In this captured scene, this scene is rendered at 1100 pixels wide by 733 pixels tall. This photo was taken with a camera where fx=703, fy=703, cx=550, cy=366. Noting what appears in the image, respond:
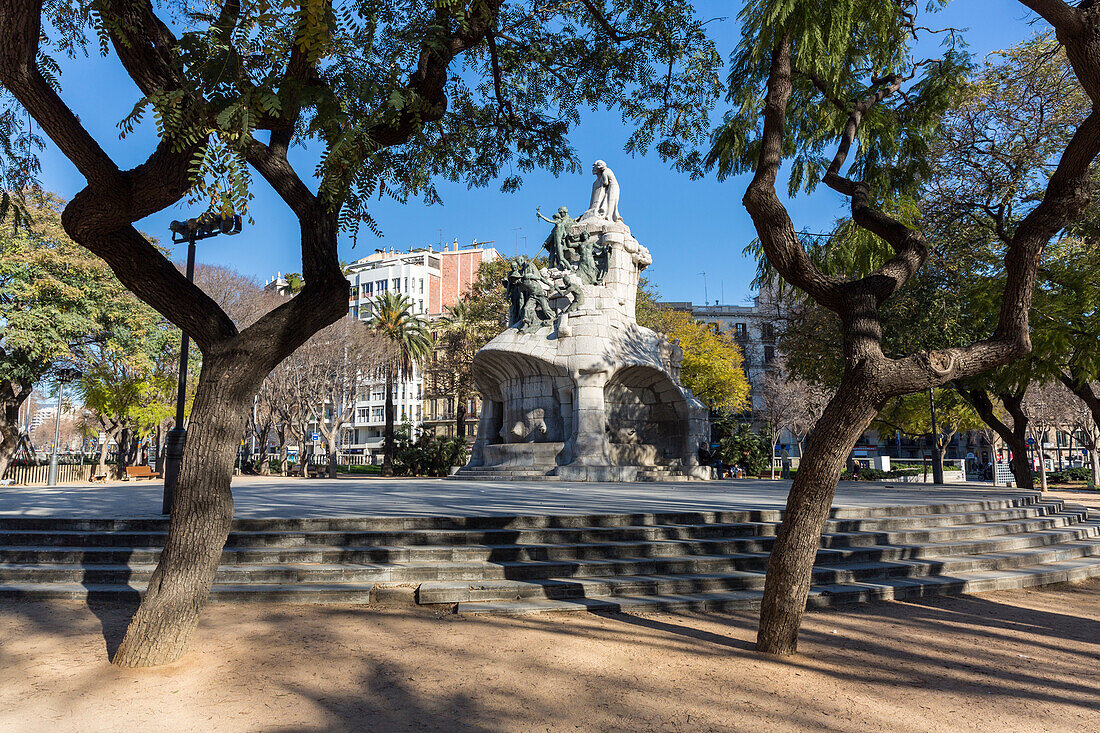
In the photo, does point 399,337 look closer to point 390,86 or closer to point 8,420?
point 8,420

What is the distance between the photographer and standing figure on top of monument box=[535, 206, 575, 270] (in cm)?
2088

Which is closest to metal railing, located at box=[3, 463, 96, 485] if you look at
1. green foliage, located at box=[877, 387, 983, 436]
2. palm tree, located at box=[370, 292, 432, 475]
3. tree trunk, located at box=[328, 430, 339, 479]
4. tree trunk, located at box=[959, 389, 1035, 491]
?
tree trunk, located at box=[328, 430, 339, 479]

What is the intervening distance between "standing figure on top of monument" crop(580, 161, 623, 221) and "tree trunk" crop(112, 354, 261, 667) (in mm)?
18075

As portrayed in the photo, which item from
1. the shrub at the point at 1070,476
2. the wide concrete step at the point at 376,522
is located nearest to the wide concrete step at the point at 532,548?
the wide concrete step at the point at 376,522

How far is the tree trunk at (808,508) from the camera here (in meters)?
4.96

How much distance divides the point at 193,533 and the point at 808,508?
4.31 metres

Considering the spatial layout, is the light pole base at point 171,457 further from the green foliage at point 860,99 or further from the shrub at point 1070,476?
the shrub at point 1070,476

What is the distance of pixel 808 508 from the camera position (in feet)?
16.6

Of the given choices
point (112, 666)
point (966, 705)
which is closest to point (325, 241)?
point (112, 666)

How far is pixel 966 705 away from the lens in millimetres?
4488

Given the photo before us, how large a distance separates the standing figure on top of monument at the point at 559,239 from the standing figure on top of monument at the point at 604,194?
98 cm

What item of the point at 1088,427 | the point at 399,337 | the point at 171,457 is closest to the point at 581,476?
the point at 171,457

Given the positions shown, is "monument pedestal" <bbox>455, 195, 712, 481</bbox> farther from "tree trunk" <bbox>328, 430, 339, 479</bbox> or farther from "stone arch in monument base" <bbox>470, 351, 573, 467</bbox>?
"tree trunk" <bbox>328, 430, 339, 479</bbox>

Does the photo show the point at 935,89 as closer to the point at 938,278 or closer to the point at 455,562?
the point at 455,562
